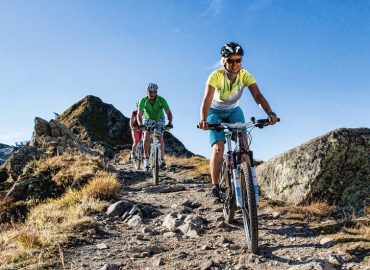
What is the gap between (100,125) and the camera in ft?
117

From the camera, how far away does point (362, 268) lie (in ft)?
15.3

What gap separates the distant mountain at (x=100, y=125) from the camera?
109 ft

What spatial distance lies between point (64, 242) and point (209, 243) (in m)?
2.33

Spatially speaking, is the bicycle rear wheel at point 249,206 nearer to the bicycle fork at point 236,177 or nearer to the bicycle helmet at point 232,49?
the bicycle fork at point 236,177

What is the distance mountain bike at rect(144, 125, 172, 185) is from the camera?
12719mm

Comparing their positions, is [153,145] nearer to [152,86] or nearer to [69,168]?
[152,86]

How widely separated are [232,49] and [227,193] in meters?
2.49

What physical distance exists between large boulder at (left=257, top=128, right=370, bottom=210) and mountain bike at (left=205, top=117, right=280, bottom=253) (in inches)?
99.7

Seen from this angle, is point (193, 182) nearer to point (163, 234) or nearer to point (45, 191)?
point (45, 191)

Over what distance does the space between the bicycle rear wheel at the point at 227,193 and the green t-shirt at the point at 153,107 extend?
6.68m

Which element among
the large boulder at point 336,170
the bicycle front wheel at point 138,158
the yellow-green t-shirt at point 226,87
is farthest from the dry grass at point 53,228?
the bicycle front wheel at point 138,158

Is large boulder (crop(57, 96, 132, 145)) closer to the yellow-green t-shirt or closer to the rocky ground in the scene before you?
the rocky ground

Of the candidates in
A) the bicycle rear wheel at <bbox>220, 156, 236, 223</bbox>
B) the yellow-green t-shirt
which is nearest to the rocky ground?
the bicycle rear wheel at <bbox>220, 156, 236, 223</bbox>

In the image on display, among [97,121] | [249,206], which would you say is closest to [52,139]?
[97,121]
